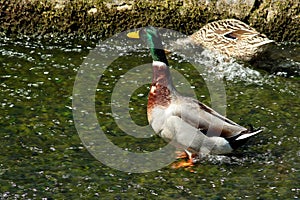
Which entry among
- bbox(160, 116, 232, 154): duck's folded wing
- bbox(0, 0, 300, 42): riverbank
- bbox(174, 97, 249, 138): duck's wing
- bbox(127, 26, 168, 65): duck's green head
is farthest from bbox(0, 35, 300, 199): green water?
bbox(127, 26, 168, 65): duck's green head

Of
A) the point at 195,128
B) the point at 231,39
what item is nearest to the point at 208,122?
the point at 195,128

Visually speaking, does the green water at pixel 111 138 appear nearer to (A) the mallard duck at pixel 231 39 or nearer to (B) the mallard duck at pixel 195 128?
(B) the mallard duck at pixel 195 128

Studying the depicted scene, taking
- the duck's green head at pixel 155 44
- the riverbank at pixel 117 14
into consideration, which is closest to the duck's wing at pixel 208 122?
the duck's green head at pixel 155 44

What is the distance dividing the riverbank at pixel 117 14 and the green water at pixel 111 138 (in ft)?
1.52

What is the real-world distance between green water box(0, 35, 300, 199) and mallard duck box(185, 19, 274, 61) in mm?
439

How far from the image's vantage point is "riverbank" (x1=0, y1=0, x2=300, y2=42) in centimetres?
867

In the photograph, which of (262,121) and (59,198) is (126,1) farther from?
(59,198)

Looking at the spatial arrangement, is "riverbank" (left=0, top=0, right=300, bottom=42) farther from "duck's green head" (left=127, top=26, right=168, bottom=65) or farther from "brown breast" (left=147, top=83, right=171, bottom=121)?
"brown breast" (left=147, top=83, right=171, bottom=121)

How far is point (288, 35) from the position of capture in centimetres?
891

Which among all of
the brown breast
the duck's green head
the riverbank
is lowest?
the brown breast

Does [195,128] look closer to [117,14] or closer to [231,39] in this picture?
[231,39]

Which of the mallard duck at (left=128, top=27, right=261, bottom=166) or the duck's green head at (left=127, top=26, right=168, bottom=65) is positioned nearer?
the mallard duck at (left=128, top=27, right=261, bottom=166)

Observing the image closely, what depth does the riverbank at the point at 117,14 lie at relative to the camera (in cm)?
867

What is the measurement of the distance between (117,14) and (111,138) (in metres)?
2.85
